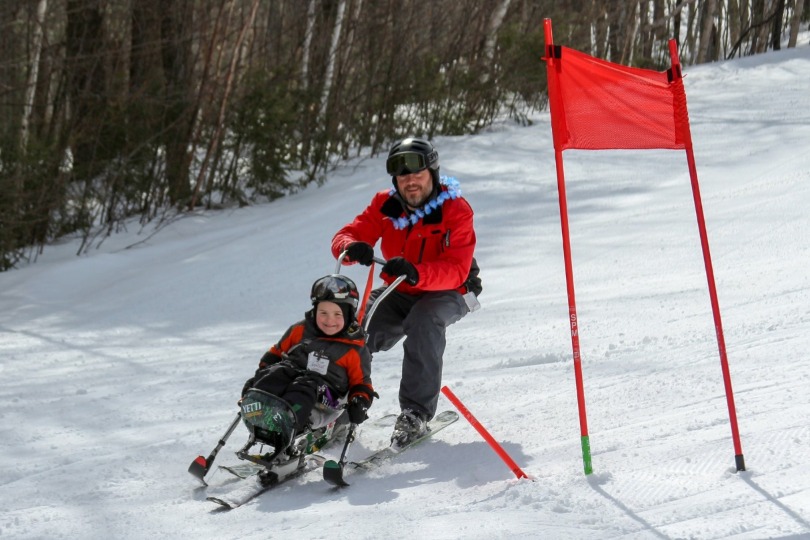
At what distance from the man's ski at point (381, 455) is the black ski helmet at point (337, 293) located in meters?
0.67

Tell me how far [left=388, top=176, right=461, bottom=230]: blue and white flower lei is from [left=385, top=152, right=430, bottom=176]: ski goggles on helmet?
0.64 ft

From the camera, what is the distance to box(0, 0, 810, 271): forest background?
11117 millimetres

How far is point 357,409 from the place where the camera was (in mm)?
4586

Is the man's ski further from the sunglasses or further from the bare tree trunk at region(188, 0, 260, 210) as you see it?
the bare tree trunk at region(188, 0, 260, 210)

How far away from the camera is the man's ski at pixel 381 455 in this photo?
438cm

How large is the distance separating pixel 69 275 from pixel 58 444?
5131 millimetres

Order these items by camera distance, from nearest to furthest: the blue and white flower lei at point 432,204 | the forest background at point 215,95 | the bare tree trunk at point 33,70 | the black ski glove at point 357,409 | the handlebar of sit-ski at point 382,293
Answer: the black ski glove at point 357,409
the handlebar of sit-ski at point 382,293
the blue and white flower lei at point 432,204
the bare tree trunk at point 33,70
the forest background at point 215,95

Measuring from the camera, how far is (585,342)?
256 inches

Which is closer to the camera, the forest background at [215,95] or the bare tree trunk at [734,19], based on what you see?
the forest background at [215,95]

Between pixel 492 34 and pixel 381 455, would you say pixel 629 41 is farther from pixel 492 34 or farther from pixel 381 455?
pixel 381 455

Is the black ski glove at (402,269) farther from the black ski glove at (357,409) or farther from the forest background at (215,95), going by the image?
the forest background at (215,95)

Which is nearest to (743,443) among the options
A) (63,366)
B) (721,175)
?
(63,366)

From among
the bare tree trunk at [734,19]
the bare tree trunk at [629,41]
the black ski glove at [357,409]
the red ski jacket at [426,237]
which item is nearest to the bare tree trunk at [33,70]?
the red ski jacket at [426,237]

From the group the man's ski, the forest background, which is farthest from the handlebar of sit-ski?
the forest background
